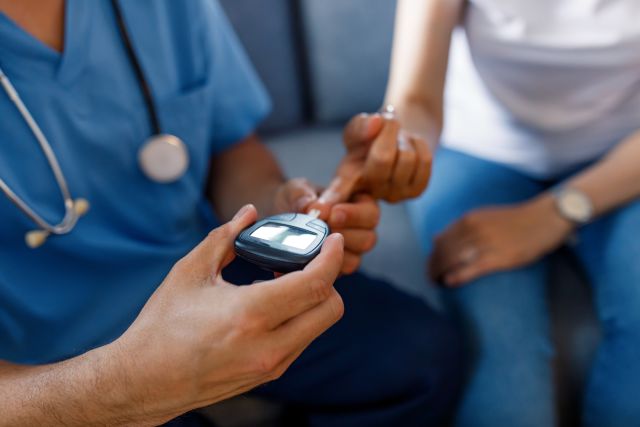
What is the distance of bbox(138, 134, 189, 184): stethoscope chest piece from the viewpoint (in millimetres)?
623

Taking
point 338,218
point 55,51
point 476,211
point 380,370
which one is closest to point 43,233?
point 55,51

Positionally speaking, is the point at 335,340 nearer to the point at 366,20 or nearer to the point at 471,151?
Result: the point at 471,151

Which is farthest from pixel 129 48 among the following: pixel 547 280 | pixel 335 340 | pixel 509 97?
pixel 547 280

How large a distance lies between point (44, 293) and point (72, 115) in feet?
0.58

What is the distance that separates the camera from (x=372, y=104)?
1.12 metres

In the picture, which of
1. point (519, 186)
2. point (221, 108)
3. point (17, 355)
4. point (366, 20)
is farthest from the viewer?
point (366, 20)

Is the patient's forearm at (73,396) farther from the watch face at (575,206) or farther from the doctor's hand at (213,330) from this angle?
the watch face at (575,206)

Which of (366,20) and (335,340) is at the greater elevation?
(366,20)

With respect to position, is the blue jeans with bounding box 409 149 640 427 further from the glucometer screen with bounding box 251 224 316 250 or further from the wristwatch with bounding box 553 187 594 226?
the glucometer screen with bounding box 251 224 316 250

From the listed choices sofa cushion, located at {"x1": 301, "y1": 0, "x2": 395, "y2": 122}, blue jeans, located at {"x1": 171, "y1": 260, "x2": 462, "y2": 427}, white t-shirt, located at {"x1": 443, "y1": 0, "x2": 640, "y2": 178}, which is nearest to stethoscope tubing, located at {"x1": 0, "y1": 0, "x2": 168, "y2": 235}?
blue jeans, located at {"x1": 171, "y1": 260, "x2": 462, "y2": 427}

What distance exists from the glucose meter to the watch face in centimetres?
46

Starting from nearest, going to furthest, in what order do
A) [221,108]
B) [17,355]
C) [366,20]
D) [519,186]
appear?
[17,355] < [221,108] < [519,186] < [366,20]

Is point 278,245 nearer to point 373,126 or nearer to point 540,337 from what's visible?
point 373,126

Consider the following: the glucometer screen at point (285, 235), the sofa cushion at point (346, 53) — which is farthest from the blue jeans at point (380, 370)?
the sofa cushion at point (346, 53)
